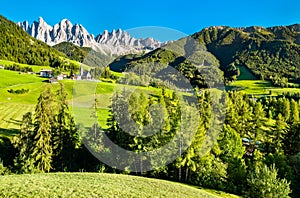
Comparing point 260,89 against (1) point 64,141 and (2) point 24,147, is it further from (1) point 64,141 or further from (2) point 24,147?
(2) point 24,147

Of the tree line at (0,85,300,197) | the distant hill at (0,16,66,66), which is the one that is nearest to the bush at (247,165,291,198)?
the tree line at (0,85,300,197)

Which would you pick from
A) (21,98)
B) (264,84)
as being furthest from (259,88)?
(21,98)

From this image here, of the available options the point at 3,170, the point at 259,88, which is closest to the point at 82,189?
the point at 3,170

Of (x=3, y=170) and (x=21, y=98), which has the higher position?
(x=21, y=98)

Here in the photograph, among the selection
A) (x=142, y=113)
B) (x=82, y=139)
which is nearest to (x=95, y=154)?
(x=82, y=139)

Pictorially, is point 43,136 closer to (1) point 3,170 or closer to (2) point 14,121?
(1) point 3,170

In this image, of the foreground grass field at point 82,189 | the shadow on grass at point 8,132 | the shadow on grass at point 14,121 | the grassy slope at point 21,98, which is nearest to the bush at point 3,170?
the shadow on grass at point 8,132

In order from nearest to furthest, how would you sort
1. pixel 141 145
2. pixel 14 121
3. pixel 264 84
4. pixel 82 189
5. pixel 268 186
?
pixel 82 189 < pixel 268 186 < pixel 141 145 < pixel 14 121 < pixel 264 84

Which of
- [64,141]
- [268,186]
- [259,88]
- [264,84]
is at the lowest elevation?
[268,186]

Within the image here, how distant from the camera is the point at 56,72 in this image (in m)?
110

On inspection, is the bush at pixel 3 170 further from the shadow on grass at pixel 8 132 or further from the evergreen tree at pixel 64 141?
the shadow on grass at pixel 8 132

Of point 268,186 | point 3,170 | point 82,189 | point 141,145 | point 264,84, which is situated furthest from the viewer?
point 264,84

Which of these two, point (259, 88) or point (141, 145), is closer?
point (141, 145)

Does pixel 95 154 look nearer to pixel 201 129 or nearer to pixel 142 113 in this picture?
pixel 142 113
